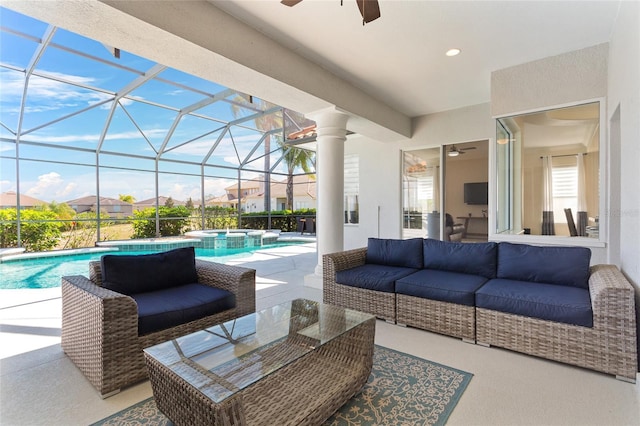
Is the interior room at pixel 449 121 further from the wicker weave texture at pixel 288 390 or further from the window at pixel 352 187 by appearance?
the window at pixel 352 187

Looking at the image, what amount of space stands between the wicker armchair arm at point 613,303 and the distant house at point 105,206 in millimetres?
11133

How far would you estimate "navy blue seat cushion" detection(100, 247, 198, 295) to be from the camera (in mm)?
2473

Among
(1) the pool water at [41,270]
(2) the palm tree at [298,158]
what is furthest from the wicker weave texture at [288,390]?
(2) the palm tree at [298,158]

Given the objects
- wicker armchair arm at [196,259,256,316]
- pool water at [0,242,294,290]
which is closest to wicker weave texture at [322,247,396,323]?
wicker armchair arm at [196,259,256,316]

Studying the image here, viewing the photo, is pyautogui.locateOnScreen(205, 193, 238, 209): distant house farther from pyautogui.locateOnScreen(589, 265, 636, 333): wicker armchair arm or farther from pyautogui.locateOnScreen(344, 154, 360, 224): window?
pyautogui.locateOnScreen(589, 265, 636, 333): wicker armchair arm

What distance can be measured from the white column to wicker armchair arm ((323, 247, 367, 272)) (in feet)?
2.75

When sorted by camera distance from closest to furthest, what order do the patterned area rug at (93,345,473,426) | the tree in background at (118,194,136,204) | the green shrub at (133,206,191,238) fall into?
Answer: 1. the patterned area rug at (93,345,473,426)
2. the tree in background at (118,194,136,204)
3. the green shrub at (133,206,191,238)

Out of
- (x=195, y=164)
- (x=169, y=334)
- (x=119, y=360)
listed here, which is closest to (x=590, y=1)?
(x=169, y=334)

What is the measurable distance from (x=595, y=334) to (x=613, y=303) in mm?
254

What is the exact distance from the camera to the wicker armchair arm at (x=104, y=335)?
1883 millimetres

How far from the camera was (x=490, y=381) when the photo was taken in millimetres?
2047

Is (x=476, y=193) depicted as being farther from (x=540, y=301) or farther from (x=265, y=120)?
(x=265, y=120)

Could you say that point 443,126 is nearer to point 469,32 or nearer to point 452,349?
point 469,32

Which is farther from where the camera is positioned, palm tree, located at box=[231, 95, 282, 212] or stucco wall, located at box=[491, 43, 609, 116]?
palm tree, located at box=[231, 95, 282, 212]
